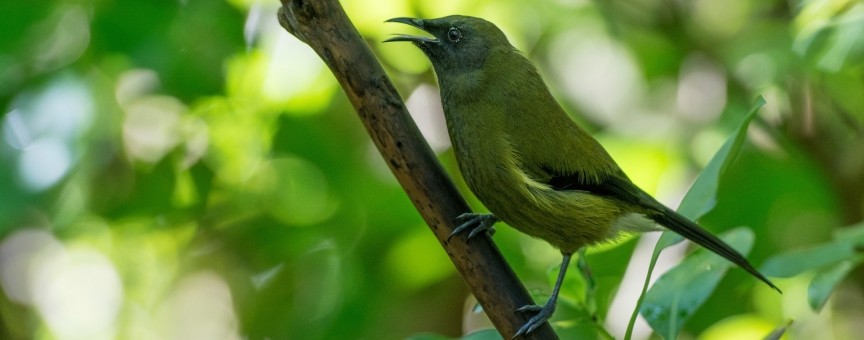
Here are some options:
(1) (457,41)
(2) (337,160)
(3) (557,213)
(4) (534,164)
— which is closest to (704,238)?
(3) (557,213)

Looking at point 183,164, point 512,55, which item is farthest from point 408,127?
point 183,164

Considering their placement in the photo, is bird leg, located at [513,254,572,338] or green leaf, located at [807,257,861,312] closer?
bird leg, located at [513,254,572,338]

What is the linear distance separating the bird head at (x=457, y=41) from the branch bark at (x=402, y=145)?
90 centimetres

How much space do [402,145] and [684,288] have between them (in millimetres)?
851

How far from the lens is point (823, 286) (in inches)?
98.8

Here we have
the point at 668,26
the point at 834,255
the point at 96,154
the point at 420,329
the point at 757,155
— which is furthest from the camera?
the point at 420,329

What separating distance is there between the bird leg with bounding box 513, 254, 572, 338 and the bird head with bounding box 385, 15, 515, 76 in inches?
33.5

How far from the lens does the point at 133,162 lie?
3881 mm

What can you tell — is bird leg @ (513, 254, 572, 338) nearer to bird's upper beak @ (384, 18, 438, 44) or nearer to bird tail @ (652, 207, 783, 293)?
bird tail @ (652, 207, 783, 293)

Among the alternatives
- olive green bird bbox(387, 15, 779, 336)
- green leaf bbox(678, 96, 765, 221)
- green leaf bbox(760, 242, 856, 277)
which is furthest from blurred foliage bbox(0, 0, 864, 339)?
green leaf bbox(678, 96, 765, 221)

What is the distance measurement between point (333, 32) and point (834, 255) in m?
1.42

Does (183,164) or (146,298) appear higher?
(183,164)

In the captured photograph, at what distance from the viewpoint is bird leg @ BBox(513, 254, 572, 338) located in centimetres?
225

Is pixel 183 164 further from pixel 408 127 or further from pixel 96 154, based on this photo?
pixel 408 127
